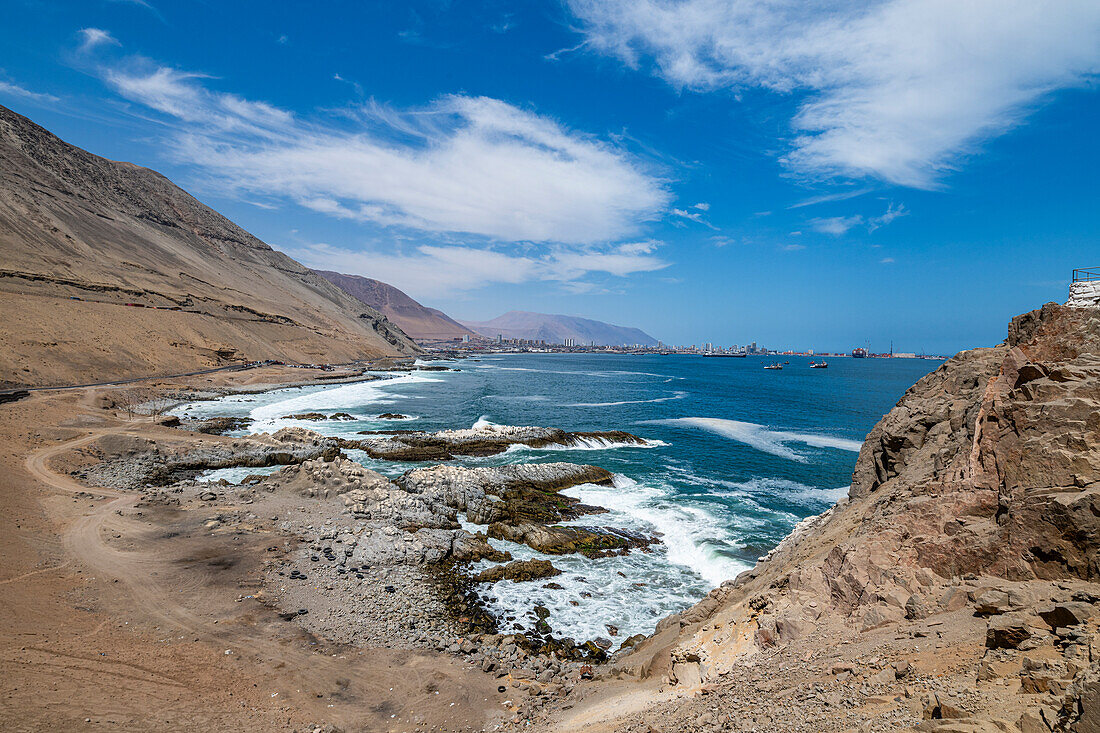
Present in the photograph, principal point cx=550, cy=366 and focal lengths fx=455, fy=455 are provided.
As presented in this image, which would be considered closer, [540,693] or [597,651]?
[540,693]

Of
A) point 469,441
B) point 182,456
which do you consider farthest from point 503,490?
point 182,456

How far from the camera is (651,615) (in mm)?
14477

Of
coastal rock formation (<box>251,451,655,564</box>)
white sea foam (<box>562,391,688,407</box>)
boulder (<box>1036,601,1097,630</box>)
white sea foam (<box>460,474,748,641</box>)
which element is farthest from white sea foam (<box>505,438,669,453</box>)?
boulder (<box>1036,601,1097,630</box>)

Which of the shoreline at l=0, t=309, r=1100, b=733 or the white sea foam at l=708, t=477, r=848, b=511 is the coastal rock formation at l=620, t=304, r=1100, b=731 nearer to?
the shoreline at l=0, t=309, r=1100, b=733

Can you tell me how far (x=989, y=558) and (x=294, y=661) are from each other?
13959 mm

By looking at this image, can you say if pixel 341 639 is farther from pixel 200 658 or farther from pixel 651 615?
pixel 651 615

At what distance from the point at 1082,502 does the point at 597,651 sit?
10408 millimetres

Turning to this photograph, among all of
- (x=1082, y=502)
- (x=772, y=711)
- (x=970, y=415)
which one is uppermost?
(x=970, y=415)

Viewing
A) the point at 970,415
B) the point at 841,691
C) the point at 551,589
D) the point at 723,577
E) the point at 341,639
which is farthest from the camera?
the point at 723,577

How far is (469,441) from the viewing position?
36188mm

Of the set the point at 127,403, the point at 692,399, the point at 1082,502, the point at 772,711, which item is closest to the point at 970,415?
the point at 1082,502

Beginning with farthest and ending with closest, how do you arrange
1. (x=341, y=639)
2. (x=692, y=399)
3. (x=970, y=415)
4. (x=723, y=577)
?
(x=692, y=399) < (x=723, y=577) < (x=341, y=639) < (x=970, y=415)

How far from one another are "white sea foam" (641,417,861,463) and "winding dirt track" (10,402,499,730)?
32.1 meters

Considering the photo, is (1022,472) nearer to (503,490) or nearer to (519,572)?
(519,572)
